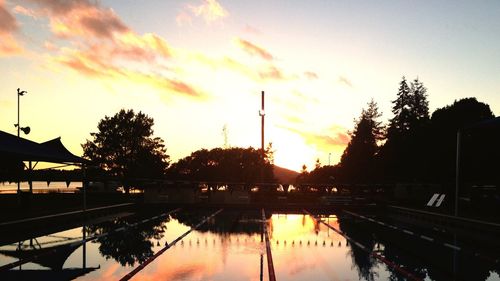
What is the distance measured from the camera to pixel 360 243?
14555 millimetres

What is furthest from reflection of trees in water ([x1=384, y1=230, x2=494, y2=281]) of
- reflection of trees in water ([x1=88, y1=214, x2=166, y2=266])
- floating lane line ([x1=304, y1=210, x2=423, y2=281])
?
reflection of trees in water ([x1=88, y1=214, x2=166, y2=266])

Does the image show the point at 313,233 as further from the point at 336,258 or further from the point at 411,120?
the point at 411,120

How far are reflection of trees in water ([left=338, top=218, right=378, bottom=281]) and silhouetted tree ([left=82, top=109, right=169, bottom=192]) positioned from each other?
5183 cm

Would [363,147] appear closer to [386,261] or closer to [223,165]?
[223,165]

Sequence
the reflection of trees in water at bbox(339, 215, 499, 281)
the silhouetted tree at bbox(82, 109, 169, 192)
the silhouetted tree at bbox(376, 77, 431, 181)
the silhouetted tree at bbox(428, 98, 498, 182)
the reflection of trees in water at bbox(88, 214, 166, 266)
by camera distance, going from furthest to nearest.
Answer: the silhouetted tree at bbox(82, 109, 169, 192)
the silhouetted tree at bbox(376, 77, 431, 181)
the silhouetted tree at bbox(428, 98, 498, 182)
the reflection of trees in water at bbox(88, 214, 166, 266)
the reflection of trees in water at bbox(339, 215, 499, 281)

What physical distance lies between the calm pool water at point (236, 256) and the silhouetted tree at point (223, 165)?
62.0m

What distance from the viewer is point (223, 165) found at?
88.4m

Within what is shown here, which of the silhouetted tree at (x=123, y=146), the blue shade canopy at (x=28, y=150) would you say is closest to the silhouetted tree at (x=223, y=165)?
the silhouetted tree at (x=123, y=146)

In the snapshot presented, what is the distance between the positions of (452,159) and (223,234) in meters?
27.0

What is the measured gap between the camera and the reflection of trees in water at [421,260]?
9484 millimetres

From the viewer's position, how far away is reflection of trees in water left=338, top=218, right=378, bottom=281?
9.56 meters

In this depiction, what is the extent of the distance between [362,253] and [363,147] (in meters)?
65.1

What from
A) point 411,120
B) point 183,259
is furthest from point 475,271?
point 411,120

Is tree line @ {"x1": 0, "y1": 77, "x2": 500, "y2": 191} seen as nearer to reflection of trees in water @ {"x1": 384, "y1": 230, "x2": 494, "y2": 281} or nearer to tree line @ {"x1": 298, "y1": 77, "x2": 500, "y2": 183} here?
tree line @ {"x1": 298, "y1": 77, "x2": 500, "y2": 183}
